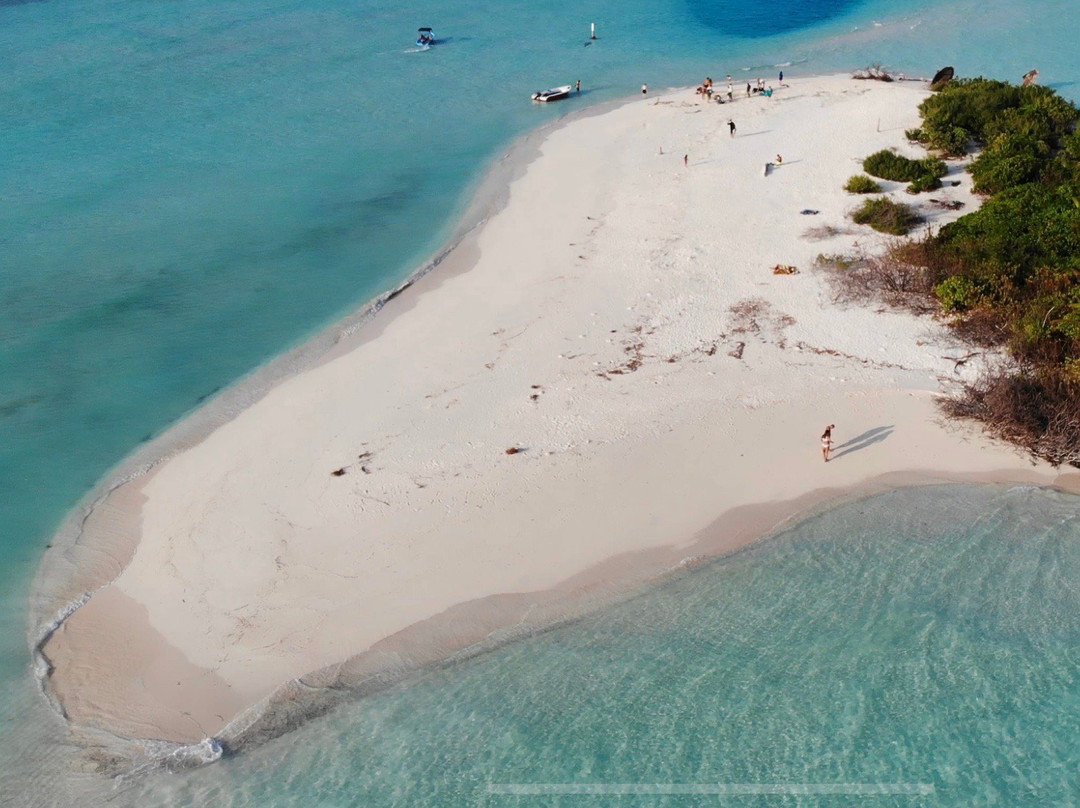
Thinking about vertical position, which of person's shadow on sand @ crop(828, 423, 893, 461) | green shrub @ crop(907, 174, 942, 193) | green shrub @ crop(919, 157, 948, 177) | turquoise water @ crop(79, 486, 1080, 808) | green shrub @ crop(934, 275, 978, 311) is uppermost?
green shrub @ crop(919, 157, 948, 177)

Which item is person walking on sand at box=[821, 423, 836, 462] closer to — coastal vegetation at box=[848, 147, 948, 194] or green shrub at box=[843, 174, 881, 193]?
green shrub at box=[843, 174, 881, 193]

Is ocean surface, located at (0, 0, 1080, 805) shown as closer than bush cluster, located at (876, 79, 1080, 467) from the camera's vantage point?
No

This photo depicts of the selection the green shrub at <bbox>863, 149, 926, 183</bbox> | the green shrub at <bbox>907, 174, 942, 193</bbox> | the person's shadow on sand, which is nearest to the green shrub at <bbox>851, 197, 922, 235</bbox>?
the green shrub at <bbox>907, 174, 942, 193</bbox>

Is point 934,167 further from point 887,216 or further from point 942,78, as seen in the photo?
point 942,78

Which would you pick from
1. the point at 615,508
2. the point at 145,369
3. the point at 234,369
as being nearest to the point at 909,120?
the point at 615,508

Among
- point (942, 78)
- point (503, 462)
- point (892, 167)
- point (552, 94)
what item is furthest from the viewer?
point (552, 94)

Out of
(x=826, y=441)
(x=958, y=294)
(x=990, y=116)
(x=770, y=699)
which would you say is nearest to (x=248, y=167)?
(x=826, y=441)

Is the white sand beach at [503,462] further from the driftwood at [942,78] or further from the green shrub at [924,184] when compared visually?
the driftwood at [942,78]
